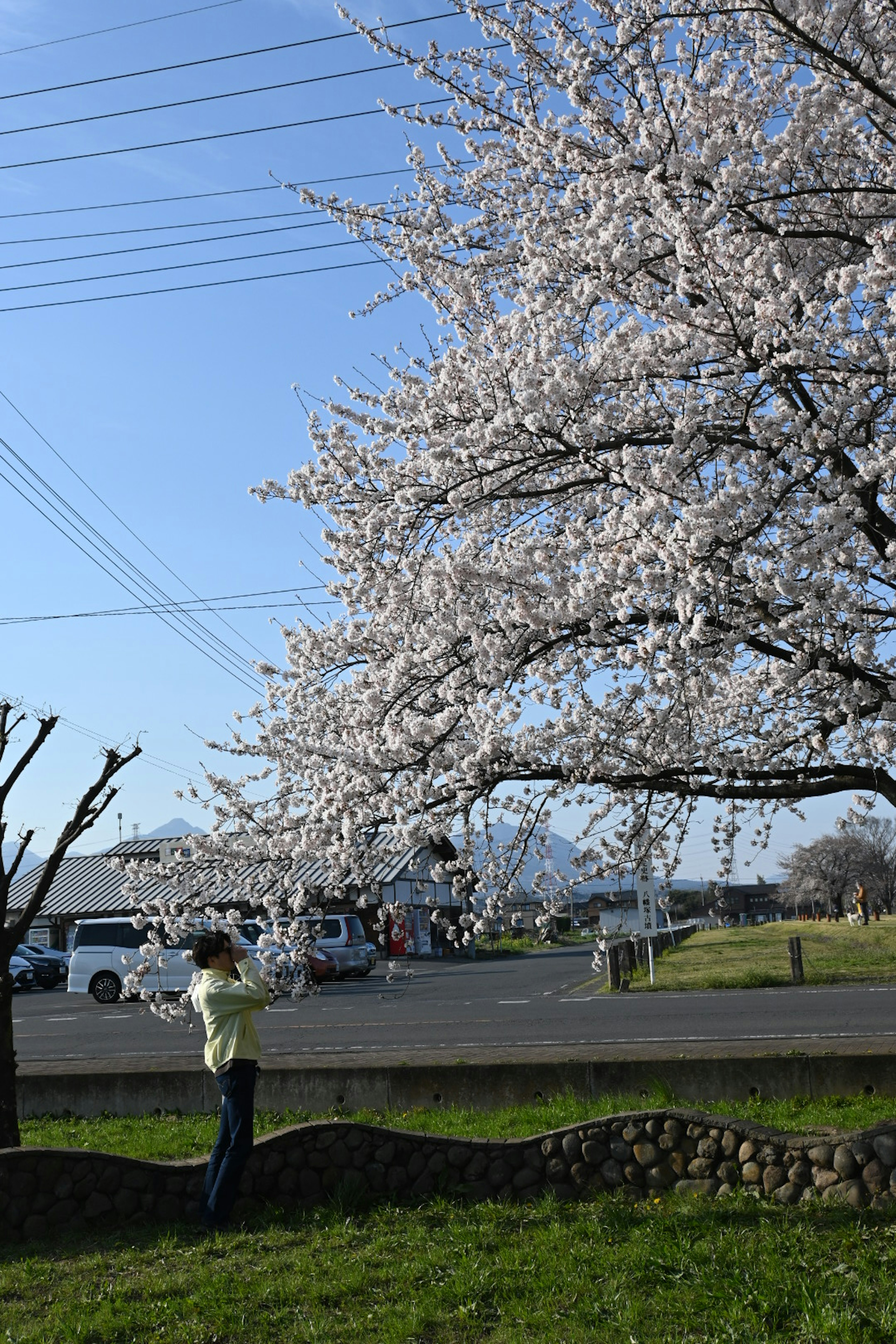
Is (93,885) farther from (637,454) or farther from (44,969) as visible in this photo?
(637,454)

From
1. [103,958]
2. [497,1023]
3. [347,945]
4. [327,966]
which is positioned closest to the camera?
[497,1023]

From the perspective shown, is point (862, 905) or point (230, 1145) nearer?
point (230, 1145)

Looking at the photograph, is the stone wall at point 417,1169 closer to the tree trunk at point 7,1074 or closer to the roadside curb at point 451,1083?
the tree trunk at point 7,1074

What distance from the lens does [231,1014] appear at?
21.5 ft

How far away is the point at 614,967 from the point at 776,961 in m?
7.32

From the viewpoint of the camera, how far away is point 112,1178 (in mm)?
6594

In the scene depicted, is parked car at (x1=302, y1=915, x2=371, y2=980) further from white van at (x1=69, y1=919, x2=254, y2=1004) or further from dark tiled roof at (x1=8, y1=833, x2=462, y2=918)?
white van at (x1=69, y1=919, x2=254, y2=1004)

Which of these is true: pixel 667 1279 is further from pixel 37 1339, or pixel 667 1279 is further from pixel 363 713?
pixel 363 713

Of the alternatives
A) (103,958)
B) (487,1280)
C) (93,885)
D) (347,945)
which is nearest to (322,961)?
(347,945)

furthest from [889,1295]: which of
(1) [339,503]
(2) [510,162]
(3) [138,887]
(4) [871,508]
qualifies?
(3) [138,887]

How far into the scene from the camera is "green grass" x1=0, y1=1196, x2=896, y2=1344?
4.48m

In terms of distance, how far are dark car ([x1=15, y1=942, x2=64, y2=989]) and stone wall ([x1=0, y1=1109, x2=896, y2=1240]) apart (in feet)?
118

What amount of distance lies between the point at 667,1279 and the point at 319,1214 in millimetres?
2278

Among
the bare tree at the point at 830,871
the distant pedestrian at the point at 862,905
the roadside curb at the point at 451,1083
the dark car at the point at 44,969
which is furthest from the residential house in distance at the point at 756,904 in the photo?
the roadside curb at the point at 451,1083
